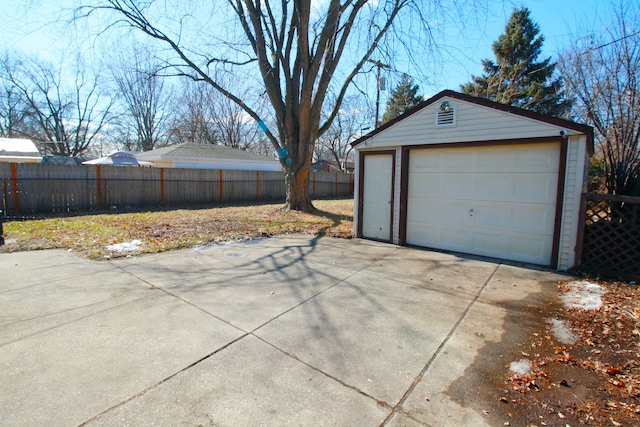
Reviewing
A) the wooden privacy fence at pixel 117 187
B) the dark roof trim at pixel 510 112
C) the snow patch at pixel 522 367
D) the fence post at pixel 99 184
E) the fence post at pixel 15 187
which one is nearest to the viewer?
the snow patch at pixel 522 367

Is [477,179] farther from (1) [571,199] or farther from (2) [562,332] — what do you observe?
(2) [562,332]

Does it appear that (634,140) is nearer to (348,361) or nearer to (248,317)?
(348,361)

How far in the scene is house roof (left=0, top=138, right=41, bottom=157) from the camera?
16453 millimetres

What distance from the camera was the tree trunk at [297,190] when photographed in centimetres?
1160

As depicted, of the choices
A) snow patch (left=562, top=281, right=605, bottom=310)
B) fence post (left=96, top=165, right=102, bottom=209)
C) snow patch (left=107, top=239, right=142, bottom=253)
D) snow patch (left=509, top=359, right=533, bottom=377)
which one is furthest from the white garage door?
fence post (left=96, top=165, right=102, bottom=209)

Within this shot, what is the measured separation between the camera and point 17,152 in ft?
55.2

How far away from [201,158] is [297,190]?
1087cm

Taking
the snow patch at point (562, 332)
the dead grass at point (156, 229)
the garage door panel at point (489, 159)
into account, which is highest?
the garage door panel at point (489, 159)

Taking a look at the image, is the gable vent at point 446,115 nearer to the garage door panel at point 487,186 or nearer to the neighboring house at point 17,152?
the garage door panel at point 487,186

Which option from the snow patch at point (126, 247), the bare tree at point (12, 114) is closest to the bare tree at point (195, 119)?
the bare tree at point (12, 114)

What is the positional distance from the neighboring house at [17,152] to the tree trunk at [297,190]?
15647 mm

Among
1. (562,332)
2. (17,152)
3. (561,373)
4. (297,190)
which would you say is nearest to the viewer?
(561,373)

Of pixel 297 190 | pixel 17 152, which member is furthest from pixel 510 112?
pixel 17 152

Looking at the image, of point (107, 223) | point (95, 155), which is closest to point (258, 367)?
point (107, 223)
